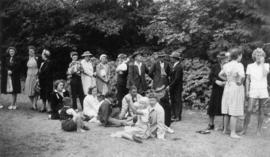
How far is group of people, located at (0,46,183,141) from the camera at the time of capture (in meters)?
8.47

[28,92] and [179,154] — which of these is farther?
[28,92]

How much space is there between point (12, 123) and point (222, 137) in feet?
15.2

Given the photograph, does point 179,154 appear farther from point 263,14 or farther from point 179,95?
point 263,14

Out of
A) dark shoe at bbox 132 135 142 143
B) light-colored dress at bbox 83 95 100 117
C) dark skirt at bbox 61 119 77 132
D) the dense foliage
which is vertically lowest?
dark shoe at bbox 132 135 142 143

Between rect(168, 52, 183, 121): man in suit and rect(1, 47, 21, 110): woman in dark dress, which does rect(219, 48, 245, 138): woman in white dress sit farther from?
rect(1, 47, 21, 110): woman in dark dress

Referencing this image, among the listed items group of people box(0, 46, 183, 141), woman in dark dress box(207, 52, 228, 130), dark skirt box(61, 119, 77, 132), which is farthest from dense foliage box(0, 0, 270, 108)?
dark skirt box(61, 119, 77, 132)

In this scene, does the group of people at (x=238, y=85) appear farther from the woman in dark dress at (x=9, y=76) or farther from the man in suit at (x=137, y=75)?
the woman in dark dress at (x=9, y=76)

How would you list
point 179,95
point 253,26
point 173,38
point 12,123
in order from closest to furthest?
point 12,123 → point 179,95 → point 253,26 → point 173,38

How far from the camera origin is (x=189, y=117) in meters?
10.4

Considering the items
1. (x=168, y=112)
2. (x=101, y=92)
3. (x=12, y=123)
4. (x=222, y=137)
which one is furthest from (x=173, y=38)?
(x=12, y=123)

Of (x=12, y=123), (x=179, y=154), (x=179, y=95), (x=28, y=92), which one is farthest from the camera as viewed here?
(x=28, y=92)

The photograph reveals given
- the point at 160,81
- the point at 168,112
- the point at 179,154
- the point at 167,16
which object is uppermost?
the point at 167,16

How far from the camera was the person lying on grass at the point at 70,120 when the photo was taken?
766 cm

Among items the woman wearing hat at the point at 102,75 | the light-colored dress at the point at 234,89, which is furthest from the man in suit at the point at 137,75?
the light-colored dress at the point at 234,89
